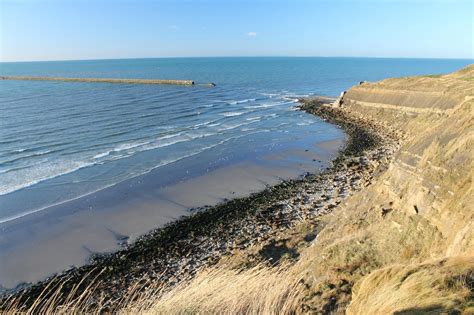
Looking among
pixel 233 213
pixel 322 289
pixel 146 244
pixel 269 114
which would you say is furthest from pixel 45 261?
pixel 269 114

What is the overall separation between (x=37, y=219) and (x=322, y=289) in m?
20.3

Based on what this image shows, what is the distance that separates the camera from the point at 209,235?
2055cm

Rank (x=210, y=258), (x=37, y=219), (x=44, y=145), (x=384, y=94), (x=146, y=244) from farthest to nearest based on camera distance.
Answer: (x=384, y=94) < (x=44, y=145) < (x=37, y=219) < (x=146, y=244) < (x=210, y=258)

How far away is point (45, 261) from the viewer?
18.6 m

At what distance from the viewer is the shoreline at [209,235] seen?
16.7m

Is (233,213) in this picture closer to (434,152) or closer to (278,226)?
(278,226)

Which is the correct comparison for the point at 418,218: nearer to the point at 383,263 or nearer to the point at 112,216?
the point at 383,263

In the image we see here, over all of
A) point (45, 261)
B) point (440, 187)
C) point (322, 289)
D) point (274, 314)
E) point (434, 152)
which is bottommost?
point (45, 261)

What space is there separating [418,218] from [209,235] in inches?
465

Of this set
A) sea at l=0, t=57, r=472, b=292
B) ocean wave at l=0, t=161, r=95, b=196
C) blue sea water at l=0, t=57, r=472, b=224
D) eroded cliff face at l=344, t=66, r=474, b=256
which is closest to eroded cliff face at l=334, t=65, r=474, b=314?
eroded cliff face at l=344, t=66, r=474, b=256

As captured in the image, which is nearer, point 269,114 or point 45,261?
point 45,261

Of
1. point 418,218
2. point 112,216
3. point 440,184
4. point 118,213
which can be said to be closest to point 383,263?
point 418,218

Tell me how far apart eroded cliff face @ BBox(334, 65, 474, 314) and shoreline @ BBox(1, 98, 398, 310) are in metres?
5.59

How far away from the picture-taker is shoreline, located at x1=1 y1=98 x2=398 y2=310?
16719 mm
